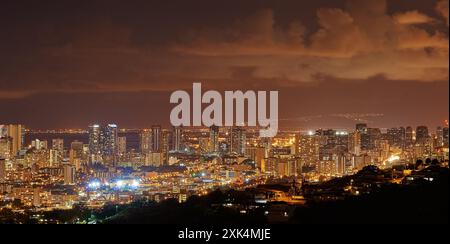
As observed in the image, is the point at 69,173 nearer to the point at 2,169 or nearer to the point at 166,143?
the point at 2,169

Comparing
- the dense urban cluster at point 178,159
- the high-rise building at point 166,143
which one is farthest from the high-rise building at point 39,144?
the high-rise building at point 166,143

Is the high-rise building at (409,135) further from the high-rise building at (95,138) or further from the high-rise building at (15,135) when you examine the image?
the high-rise building at (15,135)

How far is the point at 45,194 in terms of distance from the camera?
10992 millimetres

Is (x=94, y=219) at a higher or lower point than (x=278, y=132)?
lower

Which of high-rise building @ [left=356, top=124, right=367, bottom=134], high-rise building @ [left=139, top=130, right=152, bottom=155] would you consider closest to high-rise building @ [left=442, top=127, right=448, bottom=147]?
high-rise building @ [left=356, top=124, right=367, bottom=134]

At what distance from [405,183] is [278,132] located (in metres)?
3.66

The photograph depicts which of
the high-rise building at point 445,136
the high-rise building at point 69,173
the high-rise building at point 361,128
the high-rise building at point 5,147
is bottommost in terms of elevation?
the high-rise building at point 69,173

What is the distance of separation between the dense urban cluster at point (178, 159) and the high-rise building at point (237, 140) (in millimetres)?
19

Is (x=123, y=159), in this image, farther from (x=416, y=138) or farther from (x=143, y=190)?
(x=416, y=138)

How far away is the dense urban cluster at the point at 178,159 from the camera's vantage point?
11.4m

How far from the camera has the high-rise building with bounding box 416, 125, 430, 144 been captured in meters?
13.2

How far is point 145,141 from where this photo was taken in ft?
40.2

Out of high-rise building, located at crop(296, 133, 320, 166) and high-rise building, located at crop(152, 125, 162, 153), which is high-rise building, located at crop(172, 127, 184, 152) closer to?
high-rise building, located at crop(152, 125, 162, 153)

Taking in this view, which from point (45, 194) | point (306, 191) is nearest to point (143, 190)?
point (45, 194)
